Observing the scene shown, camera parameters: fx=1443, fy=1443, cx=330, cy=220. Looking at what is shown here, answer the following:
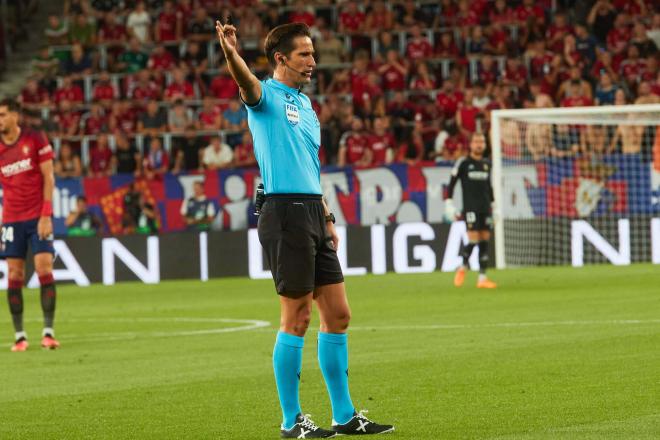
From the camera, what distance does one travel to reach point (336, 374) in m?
7.34

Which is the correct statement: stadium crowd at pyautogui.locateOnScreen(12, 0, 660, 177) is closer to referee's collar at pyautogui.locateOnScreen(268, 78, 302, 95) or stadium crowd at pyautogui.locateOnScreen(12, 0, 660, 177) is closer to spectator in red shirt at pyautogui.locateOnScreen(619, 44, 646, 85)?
spectator in red shirt at pyautogui.locateOnScreen(619, 44, 646, 85)

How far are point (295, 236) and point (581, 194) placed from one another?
17006 mm

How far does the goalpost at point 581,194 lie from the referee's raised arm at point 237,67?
1633 centimetres

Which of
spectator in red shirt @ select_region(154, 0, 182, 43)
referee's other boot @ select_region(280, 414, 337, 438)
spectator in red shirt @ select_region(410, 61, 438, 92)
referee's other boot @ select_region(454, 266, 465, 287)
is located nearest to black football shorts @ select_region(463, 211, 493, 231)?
referee's other boot @ select_region(454, 266, 465, 287)

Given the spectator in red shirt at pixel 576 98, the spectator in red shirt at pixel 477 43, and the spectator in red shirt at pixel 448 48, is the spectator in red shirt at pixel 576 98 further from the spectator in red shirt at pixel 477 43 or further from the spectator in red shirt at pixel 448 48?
the spectator in red shirt at pixel 448 48

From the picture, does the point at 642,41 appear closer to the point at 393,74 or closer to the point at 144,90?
the point at 393,74

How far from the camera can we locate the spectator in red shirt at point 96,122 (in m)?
29.3

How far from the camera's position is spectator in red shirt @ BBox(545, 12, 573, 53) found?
28203mm

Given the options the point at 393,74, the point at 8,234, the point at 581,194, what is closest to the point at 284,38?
the point at 8,234

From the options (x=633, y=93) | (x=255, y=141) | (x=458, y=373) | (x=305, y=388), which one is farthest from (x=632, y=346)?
(x=633, y=93)

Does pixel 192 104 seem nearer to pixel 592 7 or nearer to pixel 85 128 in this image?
pixel 85 128

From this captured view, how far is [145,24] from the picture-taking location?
32.2 metres

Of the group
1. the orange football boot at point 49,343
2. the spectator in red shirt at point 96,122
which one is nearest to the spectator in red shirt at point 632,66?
the spectator in red shirt at point 96,122

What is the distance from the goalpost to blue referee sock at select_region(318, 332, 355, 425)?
Answer: 15907mm
